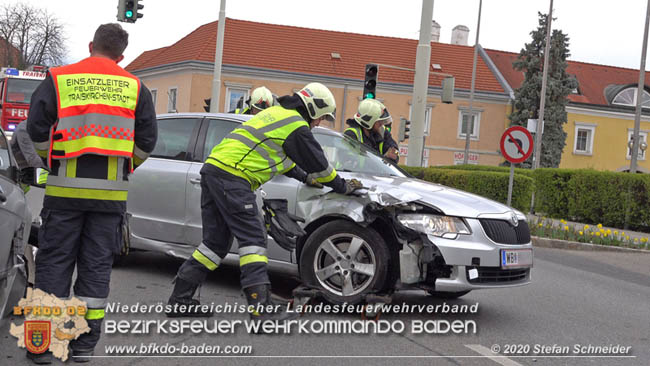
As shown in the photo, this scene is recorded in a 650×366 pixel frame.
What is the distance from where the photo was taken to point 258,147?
18.5 ft

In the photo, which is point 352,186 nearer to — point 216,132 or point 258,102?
point 216,132

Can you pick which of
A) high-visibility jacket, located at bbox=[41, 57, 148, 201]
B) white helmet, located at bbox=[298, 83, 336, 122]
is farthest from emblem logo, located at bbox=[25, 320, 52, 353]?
white helmet, located at bbox=[298, 83, 336, 122]

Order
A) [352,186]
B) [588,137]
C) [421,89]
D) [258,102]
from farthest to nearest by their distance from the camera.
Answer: [588,137] < [421,89] < [258,102] < [352,186]

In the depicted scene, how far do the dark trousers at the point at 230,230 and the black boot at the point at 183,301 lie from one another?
56 mm

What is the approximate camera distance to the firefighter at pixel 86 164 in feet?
14.3

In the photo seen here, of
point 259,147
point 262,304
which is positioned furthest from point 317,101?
point 262,304

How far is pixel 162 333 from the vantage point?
5.40 meters

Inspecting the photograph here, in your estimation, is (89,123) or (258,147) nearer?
(89,123)

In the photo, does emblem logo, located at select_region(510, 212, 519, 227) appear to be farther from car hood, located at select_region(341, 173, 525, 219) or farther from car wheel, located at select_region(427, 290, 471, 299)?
car wheel, located at select_region(427, 290, 471, 299)

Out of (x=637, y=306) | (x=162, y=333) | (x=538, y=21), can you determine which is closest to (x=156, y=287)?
(x=162, y=333)

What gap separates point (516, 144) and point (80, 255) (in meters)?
11.4

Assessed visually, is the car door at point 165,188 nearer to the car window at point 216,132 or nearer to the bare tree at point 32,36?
the car window at point 216,132

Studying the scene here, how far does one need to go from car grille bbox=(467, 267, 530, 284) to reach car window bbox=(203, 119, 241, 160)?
2681mm

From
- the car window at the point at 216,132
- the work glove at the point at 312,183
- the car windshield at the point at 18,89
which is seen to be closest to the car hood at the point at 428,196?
the work glove at the point at 312,183
